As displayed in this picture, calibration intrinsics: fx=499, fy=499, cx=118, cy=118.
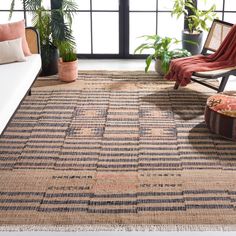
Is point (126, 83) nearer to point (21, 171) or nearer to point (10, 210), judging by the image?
point (21, 171)

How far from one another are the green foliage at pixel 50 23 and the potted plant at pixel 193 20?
130 cm

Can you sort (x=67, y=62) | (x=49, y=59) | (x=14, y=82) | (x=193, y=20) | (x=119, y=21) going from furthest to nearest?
(x=119, y=21) < (x=193, y=20) < (x=49, y=59) < (x=67, y=62) < (x=14, y=82)

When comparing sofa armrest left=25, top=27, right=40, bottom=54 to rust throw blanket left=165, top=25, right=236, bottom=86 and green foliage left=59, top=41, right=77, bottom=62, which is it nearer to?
green foliage left=59, top=41, right=77, bottom=62

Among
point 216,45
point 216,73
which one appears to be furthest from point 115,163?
point 216,45

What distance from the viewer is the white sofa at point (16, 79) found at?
12.6 feet

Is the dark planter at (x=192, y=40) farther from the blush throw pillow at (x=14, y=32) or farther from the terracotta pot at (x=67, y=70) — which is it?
the blush throw pillow at (x=14, y=32)

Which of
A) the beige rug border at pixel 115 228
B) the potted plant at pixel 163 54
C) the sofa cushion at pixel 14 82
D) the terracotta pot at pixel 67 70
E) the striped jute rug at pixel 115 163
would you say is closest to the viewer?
the beige rug border at pixel 115 228

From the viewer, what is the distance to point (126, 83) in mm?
5461

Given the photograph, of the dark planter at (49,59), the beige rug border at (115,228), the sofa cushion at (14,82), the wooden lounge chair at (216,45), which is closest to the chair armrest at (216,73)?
the wooden lounge chair at (216,45)

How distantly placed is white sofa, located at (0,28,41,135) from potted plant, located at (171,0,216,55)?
1.79 metres

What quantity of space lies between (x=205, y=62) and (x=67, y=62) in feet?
4.80

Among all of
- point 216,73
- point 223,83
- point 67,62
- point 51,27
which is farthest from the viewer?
point 51,27

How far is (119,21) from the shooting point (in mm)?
6316

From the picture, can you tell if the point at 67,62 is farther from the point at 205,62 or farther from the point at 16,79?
the point at 205,62
